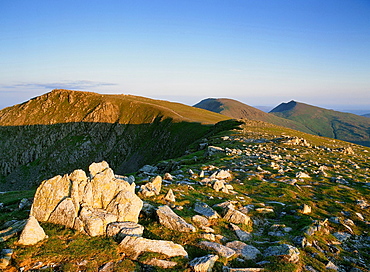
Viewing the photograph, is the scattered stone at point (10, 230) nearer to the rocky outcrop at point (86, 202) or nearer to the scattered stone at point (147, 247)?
the rocky outcrop at point (86, 202)

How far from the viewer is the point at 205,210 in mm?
16344

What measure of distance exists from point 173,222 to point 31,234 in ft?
23.3

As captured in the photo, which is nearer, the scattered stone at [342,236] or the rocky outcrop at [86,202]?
the rocky outcrop at [86,202]

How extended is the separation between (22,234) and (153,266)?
622cm

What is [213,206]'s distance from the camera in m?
17.5

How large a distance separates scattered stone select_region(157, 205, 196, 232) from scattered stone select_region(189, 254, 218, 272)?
253 cm

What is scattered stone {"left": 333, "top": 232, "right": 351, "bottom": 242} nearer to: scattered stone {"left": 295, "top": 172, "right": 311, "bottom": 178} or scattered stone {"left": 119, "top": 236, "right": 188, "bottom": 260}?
scattered stone {"left": 119, "top": 236, "right": 188, "bottom": 260}

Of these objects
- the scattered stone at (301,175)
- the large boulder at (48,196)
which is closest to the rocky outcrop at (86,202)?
the large boulder at (48,196)

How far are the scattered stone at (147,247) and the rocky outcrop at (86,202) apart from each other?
5.54 ft

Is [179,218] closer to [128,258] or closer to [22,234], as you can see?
[128,258]

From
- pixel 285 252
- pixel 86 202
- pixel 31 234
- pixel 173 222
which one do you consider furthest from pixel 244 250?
pixel 31 234

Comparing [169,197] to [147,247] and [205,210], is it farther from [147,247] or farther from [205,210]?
[147,247]

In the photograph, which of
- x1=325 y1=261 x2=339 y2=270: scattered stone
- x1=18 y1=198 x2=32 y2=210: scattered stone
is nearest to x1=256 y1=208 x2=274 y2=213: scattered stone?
x1=325 y1=261 x2=339 y2=270: scattered stone

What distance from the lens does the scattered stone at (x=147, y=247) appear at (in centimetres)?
1101
